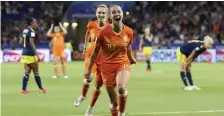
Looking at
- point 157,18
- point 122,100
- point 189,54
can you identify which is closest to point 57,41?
point 189,54

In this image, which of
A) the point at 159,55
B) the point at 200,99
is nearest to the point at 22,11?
the point at 159,55

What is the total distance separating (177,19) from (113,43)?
3559 cm

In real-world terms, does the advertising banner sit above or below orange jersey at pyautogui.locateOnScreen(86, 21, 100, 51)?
below

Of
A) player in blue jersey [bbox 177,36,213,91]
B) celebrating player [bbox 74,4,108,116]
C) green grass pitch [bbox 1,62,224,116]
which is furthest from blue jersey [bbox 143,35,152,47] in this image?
celebrating player [bbox 74,4,108,116]

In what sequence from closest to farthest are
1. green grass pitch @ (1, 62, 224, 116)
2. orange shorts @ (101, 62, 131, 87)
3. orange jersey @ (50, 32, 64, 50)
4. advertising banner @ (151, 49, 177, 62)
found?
orange shorts @ (101, 62, 131, 87) → green grass pitch @ (1, 62, 224, 116) → orange jersey @ (50, 32, 64, 50) → advertising banner @ (151, 49, 177, 62)

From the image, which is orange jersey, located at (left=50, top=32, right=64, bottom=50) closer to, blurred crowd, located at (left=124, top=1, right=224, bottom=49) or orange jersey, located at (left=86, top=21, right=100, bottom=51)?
orange jersey, located at (left=86, top=21, right=100, bottom=51)

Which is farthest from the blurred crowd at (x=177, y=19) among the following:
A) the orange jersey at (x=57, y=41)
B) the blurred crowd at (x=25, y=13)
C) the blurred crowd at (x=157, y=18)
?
the orange jersey at (x=57, y=41)

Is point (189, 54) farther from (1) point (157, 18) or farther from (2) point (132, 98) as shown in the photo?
(1) point (157, 18)

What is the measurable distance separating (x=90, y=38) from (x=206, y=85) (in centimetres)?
812

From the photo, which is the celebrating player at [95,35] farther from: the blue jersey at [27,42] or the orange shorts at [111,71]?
the blue jersey at [27,42]

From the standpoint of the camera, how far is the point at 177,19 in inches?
1756

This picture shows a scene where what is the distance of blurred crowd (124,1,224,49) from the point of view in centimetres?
4272

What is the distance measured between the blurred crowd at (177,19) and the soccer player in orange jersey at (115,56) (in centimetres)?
3188

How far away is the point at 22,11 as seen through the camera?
156 feet
